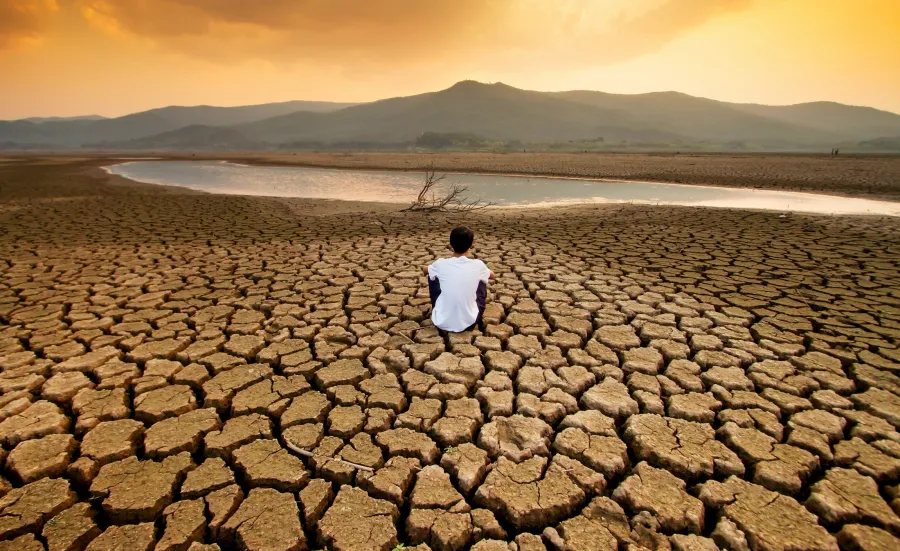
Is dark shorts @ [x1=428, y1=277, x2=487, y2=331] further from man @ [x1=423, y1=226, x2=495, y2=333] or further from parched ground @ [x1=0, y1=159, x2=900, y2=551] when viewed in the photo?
parched ground @ [x1=0, y1=159, x2=900, y2=551]

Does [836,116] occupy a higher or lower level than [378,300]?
higher

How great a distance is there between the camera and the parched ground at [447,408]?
160 cm

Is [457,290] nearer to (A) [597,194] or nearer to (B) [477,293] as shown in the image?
(B) [477,293]

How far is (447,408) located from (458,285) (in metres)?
1.03

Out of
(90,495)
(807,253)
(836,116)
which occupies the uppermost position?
(836,116)

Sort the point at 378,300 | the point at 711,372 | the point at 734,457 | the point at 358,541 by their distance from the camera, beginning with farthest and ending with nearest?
the point at 378,300
the point at 711,372
the point at 734,457
the point at 358,541

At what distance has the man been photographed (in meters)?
3.05

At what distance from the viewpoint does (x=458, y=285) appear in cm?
306

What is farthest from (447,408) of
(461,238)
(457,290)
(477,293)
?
(461,238)

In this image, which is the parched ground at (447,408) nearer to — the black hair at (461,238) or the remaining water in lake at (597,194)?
the black hair at (461,238)

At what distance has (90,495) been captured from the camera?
1.72 m

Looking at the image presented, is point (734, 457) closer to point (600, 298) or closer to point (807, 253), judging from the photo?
point (600, 298)

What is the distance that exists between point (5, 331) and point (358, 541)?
3.46 m

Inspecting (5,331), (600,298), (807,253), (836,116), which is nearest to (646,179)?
(807,253)
